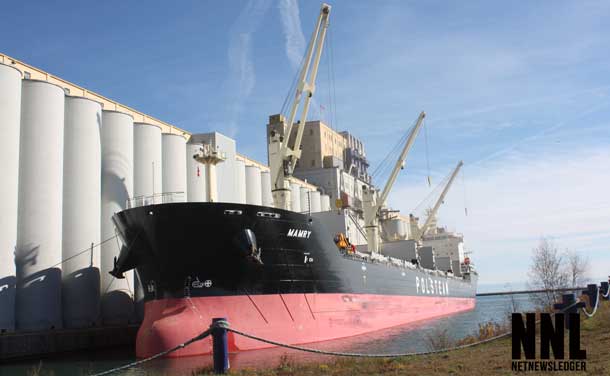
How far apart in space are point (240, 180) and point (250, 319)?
1656 cm

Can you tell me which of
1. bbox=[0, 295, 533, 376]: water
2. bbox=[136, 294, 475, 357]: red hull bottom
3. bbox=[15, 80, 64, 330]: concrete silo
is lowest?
bbox=[0, 295, 533, 376]: water

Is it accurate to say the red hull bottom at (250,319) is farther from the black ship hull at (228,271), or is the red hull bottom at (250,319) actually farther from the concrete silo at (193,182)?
the concrete silo at (193,182)

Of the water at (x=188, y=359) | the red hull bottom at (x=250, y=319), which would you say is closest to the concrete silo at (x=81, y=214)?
the water at (x=188, y=359)

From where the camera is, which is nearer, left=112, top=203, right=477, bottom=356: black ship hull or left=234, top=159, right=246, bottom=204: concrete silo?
left=112, top=203, right=477, bottom=356: black ship hull

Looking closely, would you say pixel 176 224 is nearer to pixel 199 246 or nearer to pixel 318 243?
pixel 199 246

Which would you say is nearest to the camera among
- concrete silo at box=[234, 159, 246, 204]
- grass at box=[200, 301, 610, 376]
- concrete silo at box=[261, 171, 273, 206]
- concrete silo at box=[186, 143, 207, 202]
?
grass at box=[200, 301, 610, 376]

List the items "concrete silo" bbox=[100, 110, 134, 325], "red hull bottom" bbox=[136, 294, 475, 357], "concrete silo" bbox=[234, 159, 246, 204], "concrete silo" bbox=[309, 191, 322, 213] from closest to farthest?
"red hull bottom" bbox=[136, 294, 475, 357], "concrete silo" bbox=[100, 110, 134, 325], "concrete silo" bbox=[234, 159, 246, 204], "concrete silo" bbox=[309, 191, 322, 213]

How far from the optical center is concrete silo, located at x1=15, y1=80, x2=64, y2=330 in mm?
19453

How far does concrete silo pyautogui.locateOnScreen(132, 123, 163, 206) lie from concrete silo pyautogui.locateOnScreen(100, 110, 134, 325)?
0.81m

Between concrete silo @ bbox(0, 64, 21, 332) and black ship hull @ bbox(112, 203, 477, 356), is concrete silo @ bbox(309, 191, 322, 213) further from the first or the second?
concrete silo @ bbox(0, 64, 21, 332)

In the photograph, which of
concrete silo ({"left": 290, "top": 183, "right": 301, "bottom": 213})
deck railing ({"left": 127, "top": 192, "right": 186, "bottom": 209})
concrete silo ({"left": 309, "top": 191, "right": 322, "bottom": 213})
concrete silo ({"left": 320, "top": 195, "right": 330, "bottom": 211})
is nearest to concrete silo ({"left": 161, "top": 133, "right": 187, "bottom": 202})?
deck railing ({"left": 127, "top": 192, "right": 186, "bottom": 209})

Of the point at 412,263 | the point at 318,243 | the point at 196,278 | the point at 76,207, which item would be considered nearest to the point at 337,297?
the point at 318,243

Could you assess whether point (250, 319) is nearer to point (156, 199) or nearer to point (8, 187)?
point (8, 187)

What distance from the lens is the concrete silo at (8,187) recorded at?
1844 centimetres
